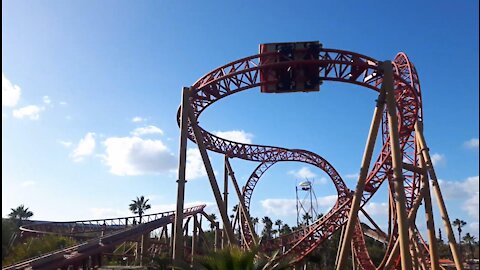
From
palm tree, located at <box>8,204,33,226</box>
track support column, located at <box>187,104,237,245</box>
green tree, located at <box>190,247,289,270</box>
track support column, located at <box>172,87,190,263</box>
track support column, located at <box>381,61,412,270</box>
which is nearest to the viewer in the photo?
green tree, located at <box>190,247,289,270</box>

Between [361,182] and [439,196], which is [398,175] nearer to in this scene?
[361,182]

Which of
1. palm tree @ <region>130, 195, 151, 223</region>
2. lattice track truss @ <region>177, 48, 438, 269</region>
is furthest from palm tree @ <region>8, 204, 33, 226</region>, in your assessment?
lattice track truss @ <region>177, 48, 438, 269</region>

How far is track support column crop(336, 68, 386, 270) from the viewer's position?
555 inches

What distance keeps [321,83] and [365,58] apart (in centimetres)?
186

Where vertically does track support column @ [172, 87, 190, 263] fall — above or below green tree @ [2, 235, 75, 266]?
above

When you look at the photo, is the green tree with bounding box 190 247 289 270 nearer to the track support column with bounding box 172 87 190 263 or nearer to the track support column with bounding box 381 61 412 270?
the track support column with bounding box 381 61 412 270

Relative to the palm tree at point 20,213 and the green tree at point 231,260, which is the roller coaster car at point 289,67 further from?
the palm tree at point 20,213

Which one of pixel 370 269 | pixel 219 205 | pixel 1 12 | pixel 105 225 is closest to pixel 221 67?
pixel 219 205

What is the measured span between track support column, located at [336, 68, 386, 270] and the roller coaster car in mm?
2373

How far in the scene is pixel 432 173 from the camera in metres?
17.2

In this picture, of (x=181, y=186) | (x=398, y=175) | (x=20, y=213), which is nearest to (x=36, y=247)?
(x=181, y=186)

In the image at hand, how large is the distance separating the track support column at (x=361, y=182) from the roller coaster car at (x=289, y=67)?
2373 mm

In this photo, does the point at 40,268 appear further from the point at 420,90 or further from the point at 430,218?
the point at 420,90

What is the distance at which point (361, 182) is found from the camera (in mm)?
14164
